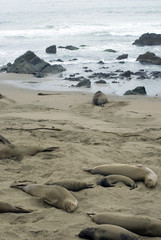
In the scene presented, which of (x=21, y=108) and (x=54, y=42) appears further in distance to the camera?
(x=54, y=42)

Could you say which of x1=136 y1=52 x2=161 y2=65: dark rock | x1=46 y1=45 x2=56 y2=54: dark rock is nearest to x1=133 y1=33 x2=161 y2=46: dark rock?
x1=46 y1=45 x2=56 y2=54: dark rock

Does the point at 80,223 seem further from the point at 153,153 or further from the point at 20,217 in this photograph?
the point at 153,153

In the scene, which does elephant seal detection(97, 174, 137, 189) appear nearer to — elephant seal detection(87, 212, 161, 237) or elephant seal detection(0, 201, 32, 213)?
elephant seal detection(87, 212, 161, 237)

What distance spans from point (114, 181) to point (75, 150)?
131 centimetres

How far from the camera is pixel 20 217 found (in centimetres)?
448

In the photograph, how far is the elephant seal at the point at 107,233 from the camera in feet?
12.9

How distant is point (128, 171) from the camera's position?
5.83 metres

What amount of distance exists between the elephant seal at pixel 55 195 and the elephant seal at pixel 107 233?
0.64 m

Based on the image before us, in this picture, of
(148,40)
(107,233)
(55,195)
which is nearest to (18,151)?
(55,195)

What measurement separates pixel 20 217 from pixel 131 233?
121 cm

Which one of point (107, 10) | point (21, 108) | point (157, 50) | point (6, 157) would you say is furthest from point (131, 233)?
point (107, 10)

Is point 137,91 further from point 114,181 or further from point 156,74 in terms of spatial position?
point 114,181

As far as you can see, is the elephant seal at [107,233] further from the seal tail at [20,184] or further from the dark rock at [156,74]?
the dark rock at [156,74]

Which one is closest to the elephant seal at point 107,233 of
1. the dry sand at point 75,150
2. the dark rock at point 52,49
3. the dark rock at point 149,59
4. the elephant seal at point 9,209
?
the dry sand at point 75,150
